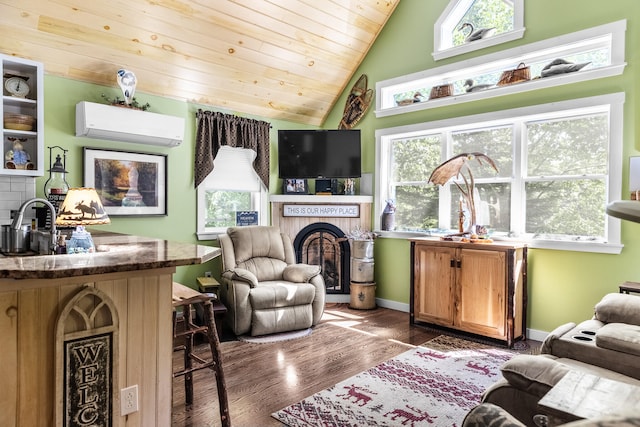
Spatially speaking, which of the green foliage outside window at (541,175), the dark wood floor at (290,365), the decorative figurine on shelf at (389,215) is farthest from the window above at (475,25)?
the dark wood floor at (290,365)

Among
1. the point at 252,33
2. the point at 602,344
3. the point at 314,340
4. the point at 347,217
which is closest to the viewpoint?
the point at 602,344

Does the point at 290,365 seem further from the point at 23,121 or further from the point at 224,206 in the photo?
the point at 23,121

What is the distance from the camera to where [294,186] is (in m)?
5.61

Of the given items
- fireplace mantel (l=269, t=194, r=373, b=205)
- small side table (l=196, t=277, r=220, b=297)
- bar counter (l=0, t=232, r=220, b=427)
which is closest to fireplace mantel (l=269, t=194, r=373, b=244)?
fireplace mantel (l=269, t=194, r=373, b=205)

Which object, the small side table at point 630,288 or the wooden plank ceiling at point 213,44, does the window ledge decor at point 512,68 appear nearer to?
the wooden plank ceiling at point 213,44

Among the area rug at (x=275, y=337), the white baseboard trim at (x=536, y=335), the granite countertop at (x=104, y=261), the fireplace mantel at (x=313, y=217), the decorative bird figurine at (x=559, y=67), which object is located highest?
the decorative bird figurine at (x=559, y=67)

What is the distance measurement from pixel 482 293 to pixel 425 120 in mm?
2093

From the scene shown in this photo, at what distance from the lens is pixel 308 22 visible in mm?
4559

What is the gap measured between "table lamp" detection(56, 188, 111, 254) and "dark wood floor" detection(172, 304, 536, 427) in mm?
1196

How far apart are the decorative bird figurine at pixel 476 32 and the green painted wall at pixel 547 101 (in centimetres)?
17

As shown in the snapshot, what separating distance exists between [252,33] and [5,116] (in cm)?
234

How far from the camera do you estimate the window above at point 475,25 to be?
4219 mm

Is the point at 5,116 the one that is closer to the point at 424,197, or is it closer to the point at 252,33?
the point at 252,33

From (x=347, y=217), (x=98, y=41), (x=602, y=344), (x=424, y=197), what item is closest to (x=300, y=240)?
(x=347, y=217)
